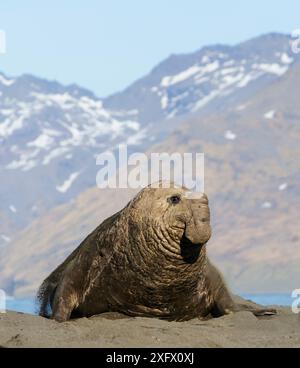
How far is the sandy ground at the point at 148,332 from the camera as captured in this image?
43.3ft

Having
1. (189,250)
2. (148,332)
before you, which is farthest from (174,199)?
(148,332)

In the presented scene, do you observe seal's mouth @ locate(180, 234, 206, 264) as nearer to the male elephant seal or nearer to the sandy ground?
the male elephant seal

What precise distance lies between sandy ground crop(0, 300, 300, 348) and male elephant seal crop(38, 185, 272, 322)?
315 millimetres

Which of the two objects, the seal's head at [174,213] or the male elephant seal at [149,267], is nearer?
the seal's head at [174,213]

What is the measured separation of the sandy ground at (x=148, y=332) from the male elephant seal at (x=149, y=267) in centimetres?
31

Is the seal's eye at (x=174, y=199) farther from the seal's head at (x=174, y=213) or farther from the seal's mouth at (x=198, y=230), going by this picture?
the seal's mouth at (x=198, y=230)

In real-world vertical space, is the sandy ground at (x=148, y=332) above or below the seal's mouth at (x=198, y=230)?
below

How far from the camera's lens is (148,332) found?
550 inches

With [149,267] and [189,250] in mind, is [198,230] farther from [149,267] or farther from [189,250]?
[149,267]

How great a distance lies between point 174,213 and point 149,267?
2.82ft

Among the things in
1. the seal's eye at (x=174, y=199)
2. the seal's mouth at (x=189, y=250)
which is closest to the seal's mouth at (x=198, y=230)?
the seal's mouth at (x=189, y=250)
